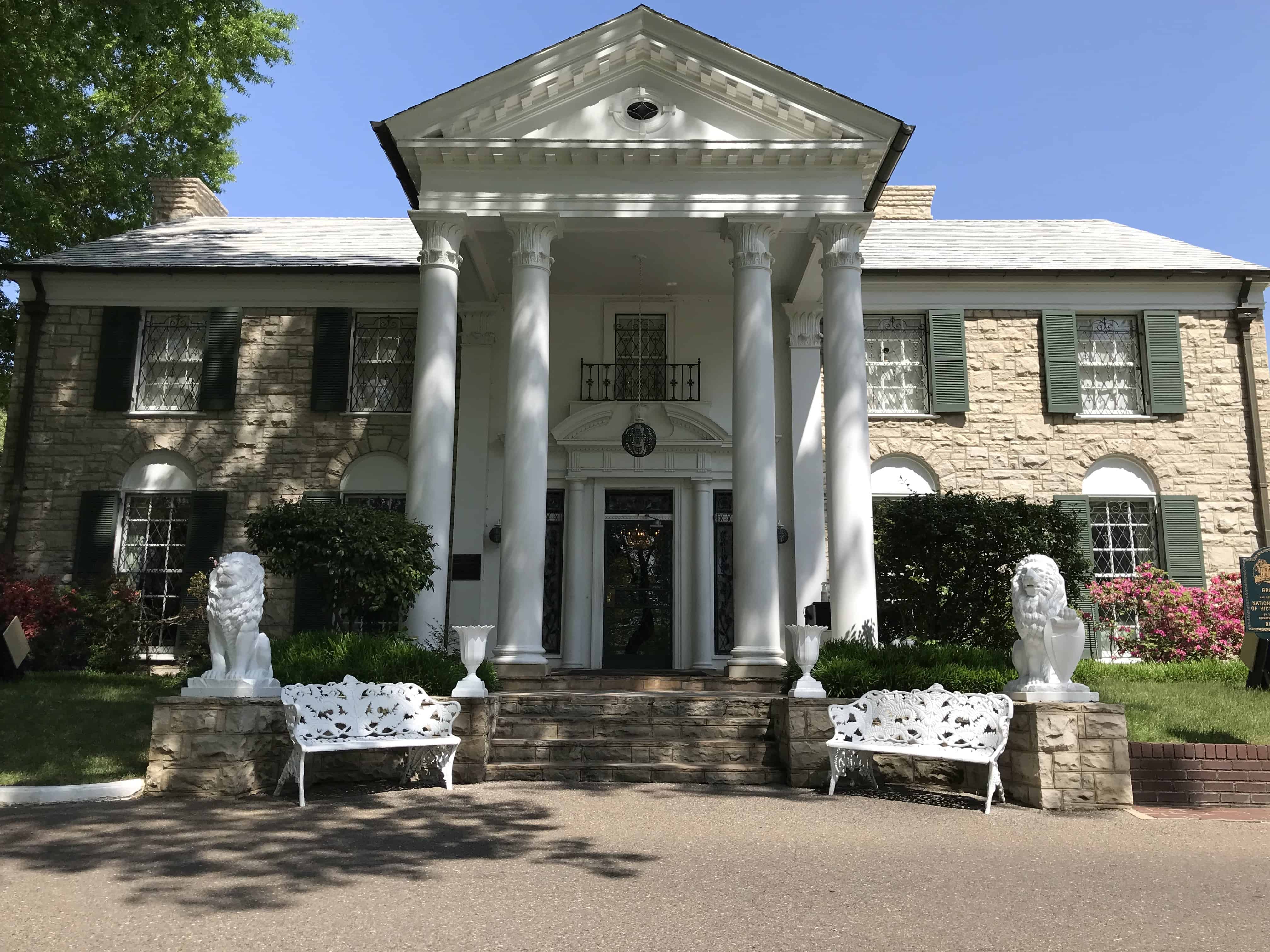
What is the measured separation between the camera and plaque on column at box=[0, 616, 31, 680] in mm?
12703

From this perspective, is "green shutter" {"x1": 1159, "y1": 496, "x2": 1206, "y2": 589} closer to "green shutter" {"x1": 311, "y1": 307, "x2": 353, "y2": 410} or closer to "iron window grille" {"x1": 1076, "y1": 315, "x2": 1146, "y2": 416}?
"iron window grille" {"x1": 1076, "y1": 315, "x2": 1146, "y2": 416}

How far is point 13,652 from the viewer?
1276 cm

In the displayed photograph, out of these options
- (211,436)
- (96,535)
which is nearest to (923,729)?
(211,436)

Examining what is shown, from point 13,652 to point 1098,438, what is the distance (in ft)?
51.0

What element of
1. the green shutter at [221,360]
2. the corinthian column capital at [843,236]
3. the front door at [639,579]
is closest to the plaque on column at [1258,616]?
the corinthian column capital at [843,236]

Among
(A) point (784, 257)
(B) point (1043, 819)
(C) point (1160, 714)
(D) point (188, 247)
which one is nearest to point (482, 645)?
(B) point (1043, 819)

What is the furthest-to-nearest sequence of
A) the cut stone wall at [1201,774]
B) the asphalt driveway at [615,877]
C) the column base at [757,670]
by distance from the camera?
1. the column base at [757,670]
2. the cut stone wall at [1201,774]
3. the asphalt driveway at [615,877]

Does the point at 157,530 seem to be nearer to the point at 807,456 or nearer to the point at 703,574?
the point at 703,574

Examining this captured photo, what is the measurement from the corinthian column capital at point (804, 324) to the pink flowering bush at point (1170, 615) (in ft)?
17.9

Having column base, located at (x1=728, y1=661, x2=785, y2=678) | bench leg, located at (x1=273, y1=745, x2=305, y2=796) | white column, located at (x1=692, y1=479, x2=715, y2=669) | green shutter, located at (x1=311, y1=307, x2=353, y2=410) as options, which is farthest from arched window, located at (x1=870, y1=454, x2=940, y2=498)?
bench leg, located at (x1=273, y1=745, x2=305, y2=796)

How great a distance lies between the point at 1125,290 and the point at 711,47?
8.11 meters

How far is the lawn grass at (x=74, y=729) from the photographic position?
8.15 meters

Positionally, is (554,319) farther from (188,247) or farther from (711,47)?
(188,247)

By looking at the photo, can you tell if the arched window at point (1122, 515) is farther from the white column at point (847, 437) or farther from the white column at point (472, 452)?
the white column at point (472, 452)
